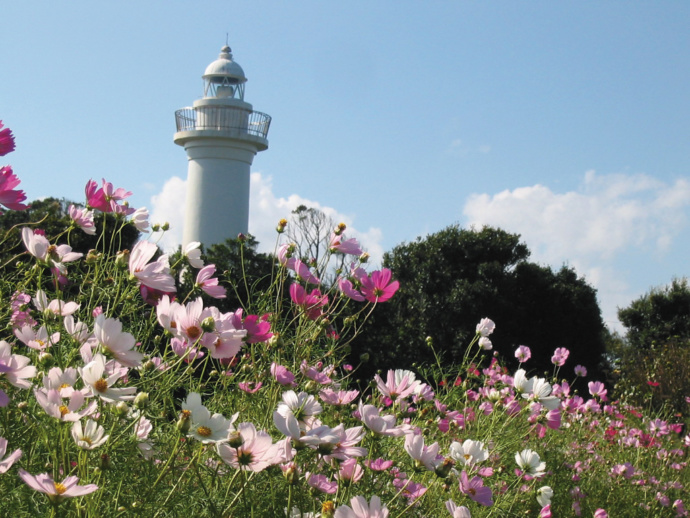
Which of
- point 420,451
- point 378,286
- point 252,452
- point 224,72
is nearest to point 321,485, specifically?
point 420,451

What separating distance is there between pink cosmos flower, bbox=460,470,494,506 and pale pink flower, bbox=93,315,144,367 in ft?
2.48

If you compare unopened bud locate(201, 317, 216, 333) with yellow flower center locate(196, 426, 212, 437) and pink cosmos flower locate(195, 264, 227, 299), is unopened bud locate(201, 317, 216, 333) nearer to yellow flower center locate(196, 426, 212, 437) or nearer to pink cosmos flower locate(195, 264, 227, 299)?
yellow flower center locate(196, 426, 212, 437)

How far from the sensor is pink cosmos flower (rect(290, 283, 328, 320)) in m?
2.00

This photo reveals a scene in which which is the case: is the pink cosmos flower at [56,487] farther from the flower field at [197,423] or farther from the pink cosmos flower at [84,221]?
the pink cosmos flower at [84,221]

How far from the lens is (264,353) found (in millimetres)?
2006

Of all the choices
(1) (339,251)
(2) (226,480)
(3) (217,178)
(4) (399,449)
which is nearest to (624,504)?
(4) (399,449)

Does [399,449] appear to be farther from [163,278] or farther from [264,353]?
[163,278]

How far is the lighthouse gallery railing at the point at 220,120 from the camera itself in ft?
55.0

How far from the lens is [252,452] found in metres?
1.23

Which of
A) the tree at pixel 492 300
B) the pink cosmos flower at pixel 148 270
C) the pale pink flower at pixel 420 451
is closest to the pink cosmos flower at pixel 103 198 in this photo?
the pink cosmos flower at pixel 148 270

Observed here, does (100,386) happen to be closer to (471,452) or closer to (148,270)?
(148,270)

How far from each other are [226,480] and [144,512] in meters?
0.29

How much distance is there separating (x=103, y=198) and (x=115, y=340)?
0.94m

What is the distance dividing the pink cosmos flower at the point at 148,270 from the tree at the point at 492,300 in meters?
8.25
